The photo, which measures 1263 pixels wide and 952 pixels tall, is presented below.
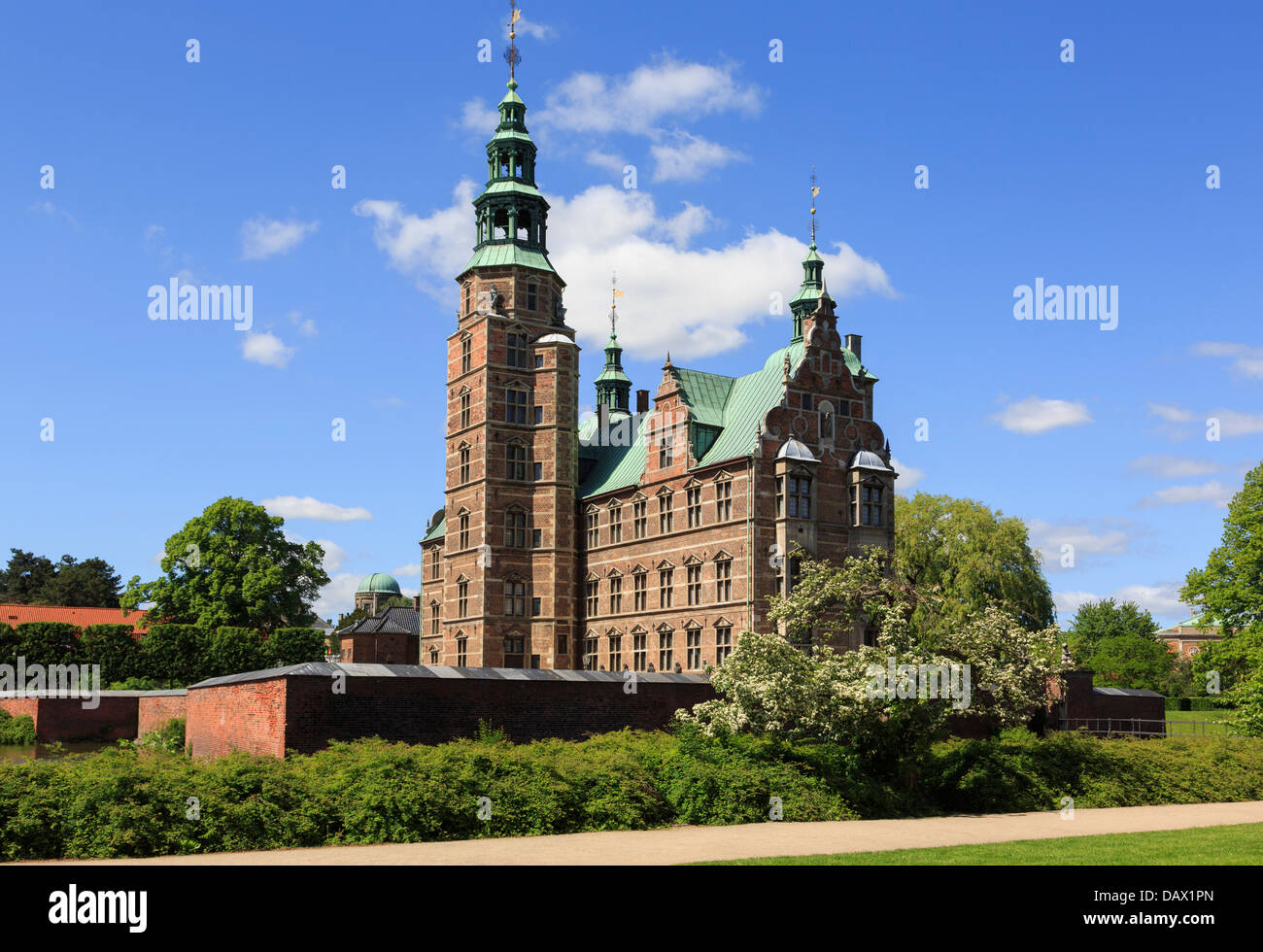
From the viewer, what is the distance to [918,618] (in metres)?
28.5

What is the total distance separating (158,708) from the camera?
1797 inches

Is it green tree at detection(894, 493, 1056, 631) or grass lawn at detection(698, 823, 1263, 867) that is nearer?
grass lawn at detection(698, 823, 1263, 867)

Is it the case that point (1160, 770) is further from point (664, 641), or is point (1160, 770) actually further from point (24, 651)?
point (24, 651)

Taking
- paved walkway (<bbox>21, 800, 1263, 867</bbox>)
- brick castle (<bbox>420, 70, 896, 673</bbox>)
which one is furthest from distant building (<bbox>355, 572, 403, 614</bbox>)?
paved walkway (<bbox>21, 800, 1263, 867</bbox>)

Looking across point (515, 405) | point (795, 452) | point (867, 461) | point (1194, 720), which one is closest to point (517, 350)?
point (515, 405)

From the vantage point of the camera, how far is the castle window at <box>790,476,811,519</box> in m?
44.9

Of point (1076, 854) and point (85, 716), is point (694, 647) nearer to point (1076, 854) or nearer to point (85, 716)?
point (85, 716)

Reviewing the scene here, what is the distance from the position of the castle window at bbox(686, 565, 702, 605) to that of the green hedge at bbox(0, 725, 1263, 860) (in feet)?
64.0

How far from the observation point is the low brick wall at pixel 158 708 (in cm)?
4397

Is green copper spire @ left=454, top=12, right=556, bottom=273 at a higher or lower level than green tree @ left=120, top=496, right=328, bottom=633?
higher

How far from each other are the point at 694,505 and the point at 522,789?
28.5 metres

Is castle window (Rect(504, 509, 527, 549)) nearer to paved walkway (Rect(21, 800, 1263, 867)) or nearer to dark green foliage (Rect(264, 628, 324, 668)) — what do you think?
dark green foliage (Rect(264, 628, 324, 668))
